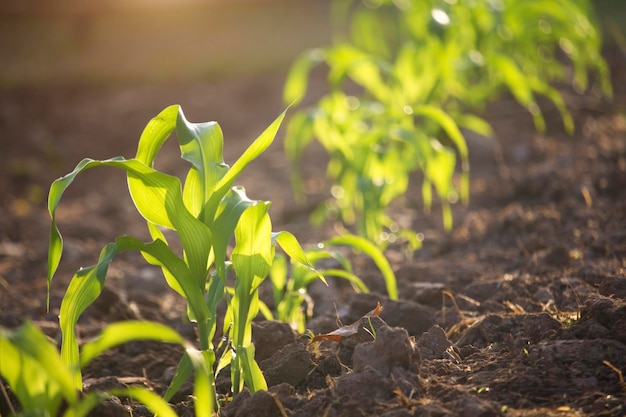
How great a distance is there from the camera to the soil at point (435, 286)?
4.49 feet

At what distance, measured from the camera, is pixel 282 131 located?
14.8 ft

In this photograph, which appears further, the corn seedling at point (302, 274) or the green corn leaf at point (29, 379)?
the corn seedling at point (302, 274)

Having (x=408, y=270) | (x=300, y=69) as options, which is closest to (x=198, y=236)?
(x=408, y=270)

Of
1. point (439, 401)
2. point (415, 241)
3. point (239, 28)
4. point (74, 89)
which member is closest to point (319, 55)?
point (415, 241)

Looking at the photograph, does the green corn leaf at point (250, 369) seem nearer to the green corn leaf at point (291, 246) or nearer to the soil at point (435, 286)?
the soil at point (435, 286)

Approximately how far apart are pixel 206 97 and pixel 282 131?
86 cm

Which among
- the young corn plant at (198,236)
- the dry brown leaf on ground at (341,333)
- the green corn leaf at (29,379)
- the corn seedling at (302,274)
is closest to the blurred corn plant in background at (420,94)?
the corn seedling at (302,274)

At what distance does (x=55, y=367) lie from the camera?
40.4 inches

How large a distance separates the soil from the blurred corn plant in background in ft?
0.57

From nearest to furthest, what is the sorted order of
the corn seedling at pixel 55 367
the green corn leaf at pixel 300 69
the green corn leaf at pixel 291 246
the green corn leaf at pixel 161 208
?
the corn seedling at pixel 55 367 < the green corn leaf at pixel 161 208 < the green corn leaf at pixel 291 246 < the green corn leaf at pixel 300 69

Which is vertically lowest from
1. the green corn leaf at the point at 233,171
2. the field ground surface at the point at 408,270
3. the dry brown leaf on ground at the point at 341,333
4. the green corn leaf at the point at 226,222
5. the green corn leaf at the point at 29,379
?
the field ground surface at the point at 408,270

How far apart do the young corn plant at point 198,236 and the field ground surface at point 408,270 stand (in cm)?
12

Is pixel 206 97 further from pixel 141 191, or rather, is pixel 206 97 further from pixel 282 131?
pixel 141 191

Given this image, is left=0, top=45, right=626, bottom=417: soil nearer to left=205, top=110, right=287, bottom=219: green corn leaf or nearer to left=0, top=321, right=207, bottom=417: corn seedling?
left=0, top=321, right=207, bottom=417: corn seedling
